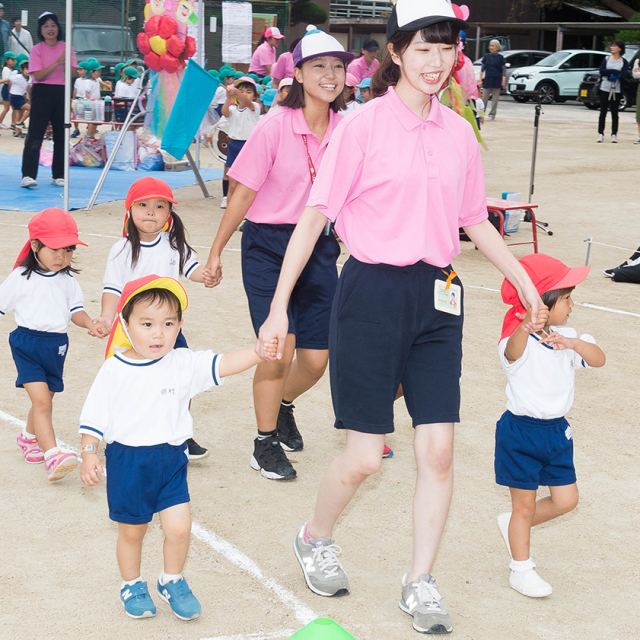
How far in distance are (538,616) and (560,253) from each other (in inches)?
289

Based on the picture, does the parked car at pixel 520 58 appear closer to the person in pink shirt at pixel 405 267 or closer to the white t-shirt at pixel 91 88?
the white t-shirt at pixel 91 88

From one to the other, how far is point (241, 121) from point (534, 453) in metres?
8.25

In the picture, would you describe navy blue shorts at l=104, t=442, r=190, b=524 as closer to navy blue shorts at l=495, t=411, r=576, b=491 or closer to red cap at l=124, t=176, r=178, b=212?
navy blue shorts at l=495, t=411, r=576, b=491

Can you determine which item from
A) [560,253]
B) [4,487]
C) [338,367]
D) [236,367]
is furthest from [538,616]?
[560,253]

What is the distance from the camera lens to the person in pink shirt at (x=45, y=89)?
39.1 ft

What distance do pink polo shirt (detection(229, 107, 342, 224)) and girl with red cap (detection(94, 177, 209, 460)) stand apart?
390mm

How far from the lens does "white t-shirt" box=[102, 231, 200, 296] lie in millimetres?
4371

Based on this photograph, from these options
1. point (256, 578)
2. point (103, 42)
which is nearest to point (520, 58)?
point (103, 42)

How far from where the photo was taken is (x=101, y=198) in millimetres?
12555

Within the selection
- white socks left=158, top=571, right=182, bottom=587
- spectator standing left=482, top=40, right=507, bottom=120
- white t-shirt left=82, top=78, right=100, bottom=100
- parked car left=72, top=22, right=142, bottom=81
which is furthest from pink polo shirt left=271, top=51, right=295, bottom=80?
spectator standing left=482, top=40, right=507, bottom=120

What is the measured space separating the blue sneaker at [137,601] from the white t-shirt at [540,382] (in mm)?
Result: 1546

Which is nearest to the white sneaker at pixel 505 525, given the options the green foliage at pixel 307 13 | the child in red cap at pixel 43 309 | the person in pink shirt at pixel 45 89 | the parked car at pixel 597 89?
the child in red cap at pixel 43 309

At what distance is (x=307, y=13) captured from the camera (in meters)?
34.8

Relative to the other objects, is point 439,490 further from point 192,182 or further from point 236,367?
point 192,182
